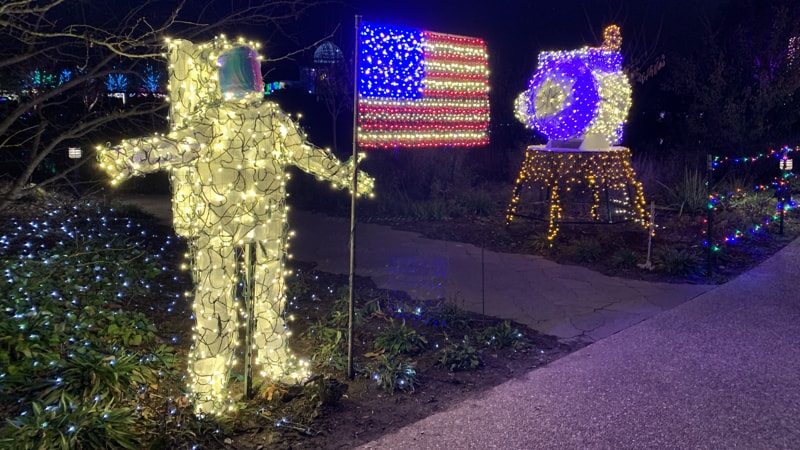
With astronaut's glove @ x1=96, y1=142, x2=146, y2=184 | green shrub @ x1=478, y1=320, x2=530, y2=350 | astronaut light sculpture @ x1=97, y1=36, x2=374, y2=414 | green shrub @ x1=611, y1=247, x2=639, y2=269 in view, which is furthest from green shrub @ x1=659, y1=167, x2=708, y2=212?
astronaut's glove @ x1=96, y1=142, x2=146, y2=184

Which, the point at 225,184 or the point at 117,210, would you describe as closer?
the point at 225,184

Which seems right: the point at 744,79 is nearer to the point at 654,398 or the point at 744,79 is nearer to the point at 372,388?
the point at 654,398

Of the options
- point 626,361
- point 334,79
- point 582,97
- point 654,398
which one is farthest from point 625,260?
point 334,79

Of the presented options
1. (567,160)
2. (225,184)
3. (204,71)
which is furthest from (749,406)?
(567,160)

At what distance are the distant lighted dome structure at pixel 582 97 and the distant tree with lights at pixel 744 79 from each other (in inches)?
263

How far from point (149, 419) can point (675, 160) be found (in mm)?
12028

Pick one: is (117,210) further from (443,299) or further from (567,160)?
(567,160)

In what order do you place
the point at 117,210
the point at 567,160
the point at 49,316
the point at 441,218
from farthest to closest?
the point at 441,218
the point at 117,210
the point at 567,160
the point at 49,316

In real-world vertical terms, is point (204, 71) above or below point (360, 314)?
above

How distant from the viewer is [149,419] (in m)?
3.14

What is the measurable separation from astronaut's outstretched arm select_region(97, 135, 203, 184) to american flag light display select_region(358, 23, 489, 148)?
7.62 meters

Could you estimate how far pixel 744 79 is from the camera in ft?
42.0

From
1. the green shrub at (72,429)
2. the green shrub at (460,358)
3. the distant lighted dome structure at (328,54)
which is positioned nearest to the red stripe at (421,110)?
the distant lighted dome structure at (328,54)

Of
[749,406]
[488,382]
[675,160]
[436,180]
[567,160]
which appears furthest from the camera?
[675,160]
